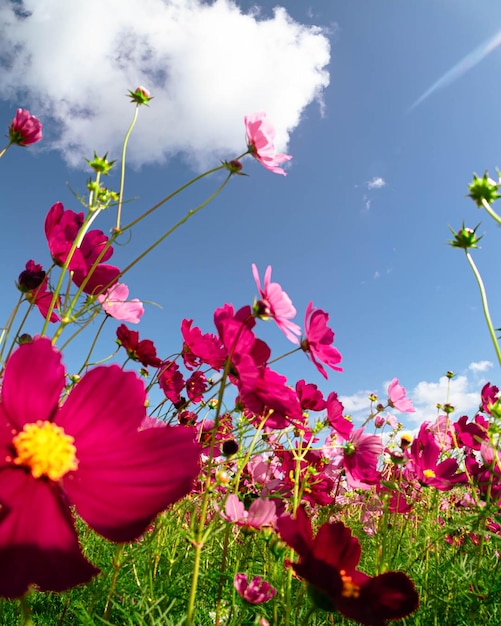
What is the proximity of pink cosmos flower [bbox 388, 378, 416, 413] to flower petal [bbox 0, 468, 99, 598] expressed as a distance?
1.79 m

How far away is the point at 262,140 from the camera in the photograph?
960 mm

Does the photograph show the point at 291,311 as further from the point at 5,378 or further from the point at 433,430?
the point at 433,430

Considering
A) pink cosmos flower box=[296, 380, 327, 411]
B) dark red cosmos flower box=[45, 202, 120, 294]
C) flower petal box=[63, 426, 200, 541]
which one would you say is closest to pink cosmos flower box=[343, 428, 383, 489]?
pink cosmos flower box=[296, 380, 327, 411]

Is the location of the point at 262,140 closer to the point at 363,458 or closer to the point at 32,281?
the point at 32,281

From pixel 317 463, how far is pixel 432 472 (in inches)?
13.4

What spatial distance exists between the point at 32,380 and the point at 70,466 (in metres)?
0.08

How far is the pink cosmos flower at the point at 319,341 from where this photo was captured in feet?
2.76

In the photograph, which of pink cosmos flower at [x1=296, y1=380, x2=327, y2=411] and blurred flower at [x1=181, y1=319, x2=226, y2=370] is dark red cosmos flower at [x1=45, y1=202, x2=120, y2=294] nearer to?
blurred flower at [x1=181, y1=319, x2=226, y2=370]

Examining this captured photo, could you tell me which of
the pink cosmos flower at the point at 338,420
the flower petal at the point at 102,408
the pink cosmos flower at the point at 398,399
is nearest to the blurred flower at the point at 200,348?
the flower petal at the point at 102,408

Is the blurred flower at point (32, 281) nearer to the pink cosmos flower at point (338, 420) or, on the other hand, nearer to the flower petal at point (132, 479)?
the flower petal at point (132, 479)

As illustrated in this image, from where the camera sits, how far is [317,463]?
1.44m

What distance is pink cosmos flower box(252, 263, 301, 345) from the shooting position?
69cm

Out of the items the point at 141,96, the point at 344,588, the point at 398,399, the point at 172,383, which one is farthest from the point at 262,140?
the point at 398,399

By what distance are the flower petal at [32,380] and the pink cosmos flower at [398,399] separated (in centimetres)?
177
